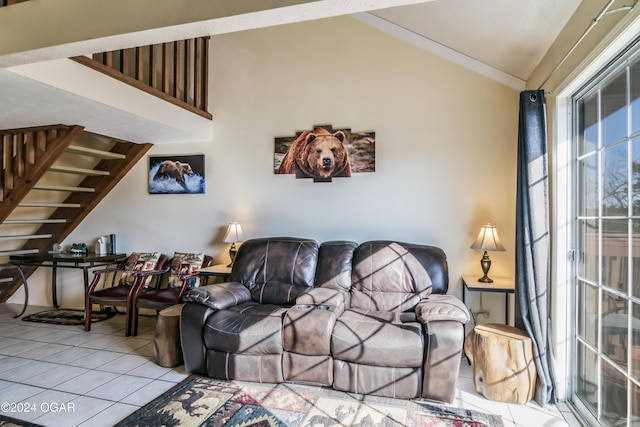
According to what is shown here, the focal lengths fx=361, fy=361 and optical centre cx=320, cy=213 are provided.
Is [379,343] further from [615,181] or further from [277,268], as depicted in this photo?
[615,181]

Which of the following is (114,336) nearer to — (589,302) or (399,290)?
(399,290)

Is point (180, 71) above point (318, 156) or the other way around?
above

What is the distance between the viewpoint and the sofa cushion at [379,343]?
2.46 metres

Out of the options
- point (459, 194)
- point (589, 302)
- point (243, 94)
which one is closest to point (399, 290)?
point (459, 194)

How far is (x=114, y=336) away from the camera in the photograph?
373 cm

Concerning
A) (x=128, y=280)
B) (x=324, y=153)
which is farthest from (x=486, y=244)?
(x=128, y=280)

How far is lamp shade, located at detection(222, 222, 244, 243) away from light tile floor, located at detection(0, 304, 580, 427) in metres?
1.26

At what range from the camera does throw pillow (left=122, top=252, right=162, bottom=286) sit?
13.9 ft

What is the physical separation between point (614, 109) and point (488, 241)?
56.6 inches

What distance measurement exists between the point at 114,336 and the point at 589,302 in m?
4.14

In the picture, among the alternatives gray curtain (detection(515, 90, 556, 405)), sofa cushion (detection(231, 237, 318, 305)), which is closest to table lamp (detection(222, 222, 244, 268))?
sofa cushion (detection(231, 237, 318, 305))

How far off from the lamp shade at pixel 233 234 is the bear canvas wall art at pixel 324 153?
0.75m

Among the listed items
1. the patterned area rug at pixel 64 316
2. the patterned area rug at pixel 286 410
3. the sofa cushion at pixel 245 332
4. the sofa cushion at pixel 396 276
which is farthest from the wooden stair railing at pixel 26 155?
the sofa cushion at pixel 396 276

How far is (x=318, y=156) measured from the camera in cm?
383
